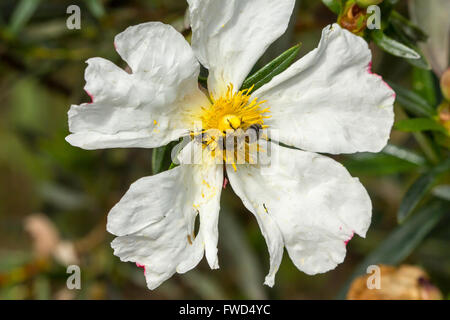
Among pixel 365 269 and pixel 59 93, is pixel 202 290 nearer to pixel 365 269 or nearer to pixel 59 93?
pixel 365 269

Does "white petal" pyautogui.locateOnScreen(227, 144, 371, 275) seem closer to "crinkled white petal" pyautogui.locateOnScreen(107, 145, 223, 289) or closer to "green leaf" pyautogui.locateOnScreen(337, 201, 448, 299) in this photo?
"crinkled white petal" pyautogui.locateOnScreen(107, 145, 223, 289)

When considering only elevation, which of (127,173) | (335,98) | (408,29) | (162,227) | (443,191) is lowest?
(127,173)

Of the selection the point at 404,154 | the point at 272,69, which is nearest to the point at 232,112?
the point at 272,69

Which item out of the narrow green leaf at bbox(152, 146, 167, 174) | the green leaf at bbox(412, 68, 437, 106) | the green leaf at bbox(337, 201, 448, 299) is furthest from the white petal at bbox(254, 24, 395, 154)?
the green leaf at bbox(337, 201, 448, 299)

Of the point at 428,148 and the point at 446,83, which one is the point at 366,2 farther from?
the point at 428,148

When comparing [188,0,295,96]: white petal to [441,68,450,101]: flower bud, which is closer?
[188,0,295,96]: white petal

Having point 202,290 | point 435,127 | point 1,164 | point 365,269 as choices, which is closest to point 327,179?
point 435,127
